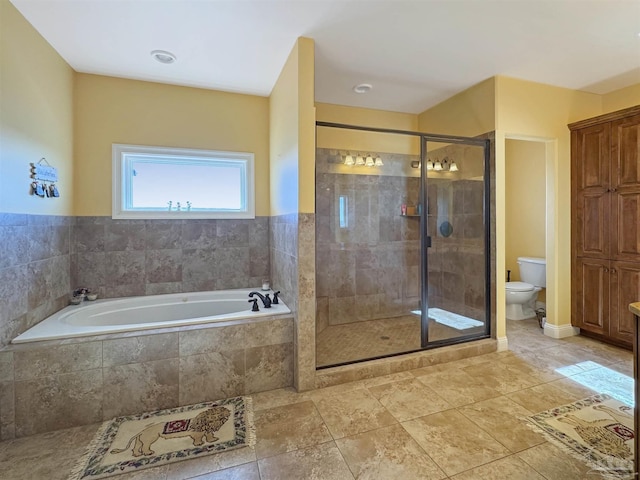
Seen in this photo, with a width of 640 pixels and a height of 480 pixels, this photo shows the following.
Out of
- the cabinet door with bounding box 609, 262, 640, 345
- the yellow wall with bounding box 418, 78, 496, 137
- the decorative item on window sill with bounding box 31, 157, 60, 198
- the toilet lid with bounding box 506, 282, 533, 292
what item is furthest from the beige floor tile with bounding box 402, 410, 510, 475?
the decorative item on window sill with bounding box 31, 157, 60, 198

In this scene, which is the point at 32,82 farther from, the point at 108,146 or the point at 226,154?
the point at 226,154

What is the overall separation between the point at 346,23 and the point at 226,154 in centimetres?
169

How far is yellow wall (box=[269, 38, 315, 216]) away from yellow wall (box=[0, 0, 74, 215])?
1.79 meters

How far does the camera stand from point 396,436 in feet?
5.64

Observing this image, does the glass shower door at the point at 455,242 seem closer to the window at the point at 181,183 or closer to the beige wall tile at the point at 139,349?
the window at the point at 181,183

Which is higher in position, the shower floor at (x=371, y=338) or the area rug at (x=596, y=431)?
the shower floor at (x=371, y=338)

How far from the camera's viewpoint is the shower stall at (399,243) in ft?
9.51

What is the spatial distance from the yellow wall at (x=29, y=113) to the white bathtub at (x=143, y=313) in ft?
2.67

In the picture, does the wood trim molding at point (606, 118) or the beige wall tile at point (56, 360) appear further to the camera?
the wood trim molding at point (606, 118)

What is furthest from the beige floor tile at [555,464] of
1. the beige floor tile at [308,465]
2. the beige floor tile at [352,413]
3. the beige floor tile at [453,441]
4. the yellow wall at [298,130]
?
A: the yellow wall at [298,130]

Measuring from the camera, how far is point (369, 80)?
9.58 ft

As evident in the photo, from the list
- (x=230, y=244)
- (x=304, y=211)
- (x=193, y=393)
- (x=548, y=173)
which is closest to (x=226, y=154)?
(x=230, y=244)

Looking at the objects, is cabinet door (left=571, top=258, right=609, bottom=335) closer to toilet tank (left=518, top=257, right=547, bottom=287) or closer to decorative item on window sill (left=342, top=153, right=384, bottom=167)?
toilet tank (left=518, top=257, right=547, bottom=287)

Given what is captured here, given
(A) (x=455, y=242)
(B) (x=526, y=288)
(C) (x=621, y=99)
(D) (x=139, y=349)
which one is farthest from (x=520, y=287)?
(D) (x=139, y=349)
